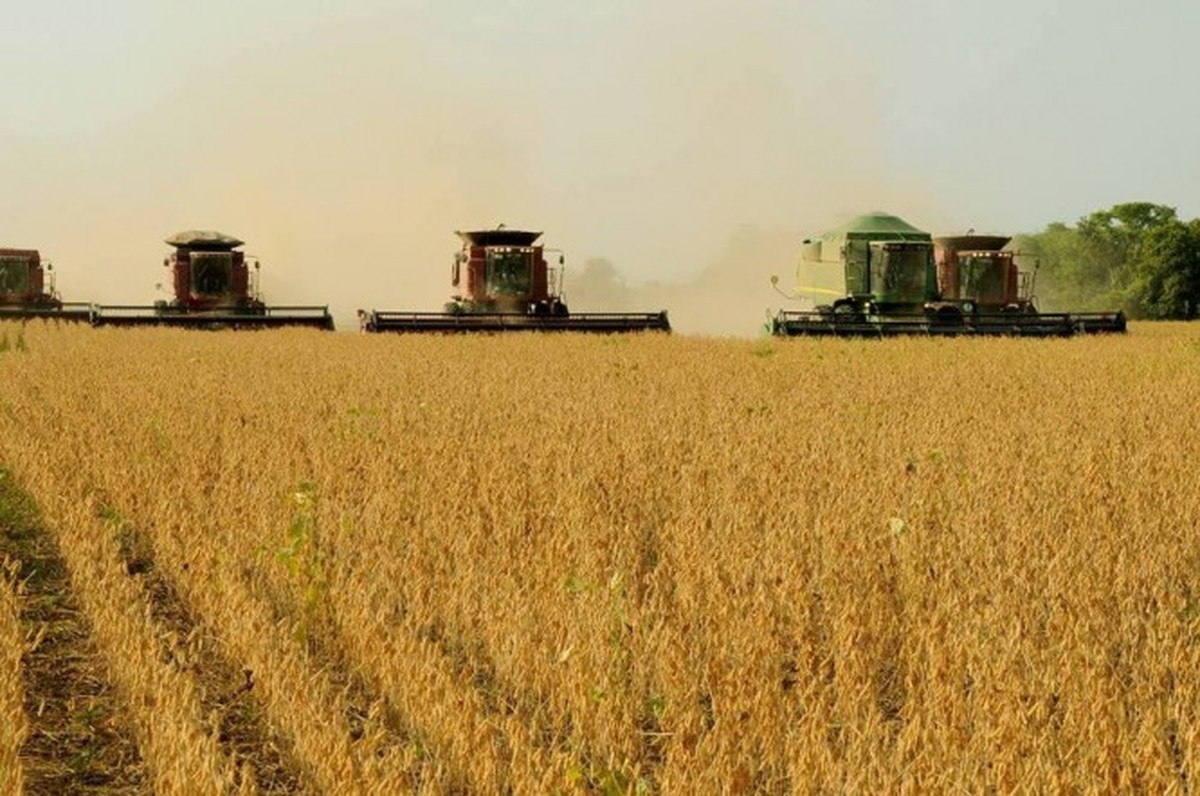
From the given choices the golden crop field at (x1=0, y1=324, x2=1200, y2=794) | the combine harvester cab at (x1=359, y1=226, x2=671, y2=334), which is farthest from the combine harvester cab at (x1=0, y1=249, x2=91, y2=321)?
the golden crop field at (x1=0, y1=324, x2=1200, y2=794)

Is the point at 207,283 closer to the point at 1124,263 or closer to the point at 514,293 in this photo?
the point at 514,293

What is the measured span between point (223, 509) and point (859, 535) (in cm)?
320

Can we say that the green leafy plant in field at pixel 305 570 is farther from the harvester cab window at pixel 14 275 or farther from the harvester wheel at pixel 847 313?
the harvester cab window at pixel 14 275

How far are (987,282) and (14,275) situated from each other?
925 inches

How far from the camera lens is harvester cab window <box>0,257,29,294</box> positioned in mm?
37875

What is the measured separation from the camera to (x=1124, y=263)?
86875 millimetres

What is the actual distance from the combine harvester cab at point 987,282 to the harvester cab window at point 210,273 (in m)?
16.4

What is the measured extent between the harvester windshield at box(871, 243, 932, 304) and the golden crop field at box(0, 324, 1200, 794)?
2170cm

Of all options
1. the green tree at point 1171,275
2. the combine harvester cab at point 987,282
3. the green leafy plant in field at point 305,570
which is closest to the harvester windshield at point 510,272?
the combine harvester cab at point 987,282

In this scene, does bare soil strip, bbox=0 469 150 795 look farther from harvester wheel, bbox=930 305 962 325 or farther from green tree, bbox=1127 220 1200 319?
green tree, bbox=1127 220 1200 319

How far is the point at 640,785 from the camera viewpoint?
3.55 meters

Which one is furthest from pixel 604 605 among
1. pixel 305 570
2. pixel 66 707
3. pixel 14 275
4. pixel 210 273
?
pixel 14 275

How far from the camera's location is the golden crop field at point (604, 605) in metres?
3.96

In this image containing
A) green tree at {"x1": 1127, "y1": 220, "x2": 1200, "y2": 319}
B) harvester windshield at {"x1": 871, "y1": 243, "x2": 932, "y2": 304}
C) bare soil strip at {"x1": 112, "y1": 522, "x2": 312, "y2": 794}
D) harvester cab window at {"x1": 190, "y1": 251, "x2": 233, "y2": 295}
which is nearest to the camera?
bare soil strip at {"x1": 112, "y1": 522, "x2": 312, "y2": 794}
